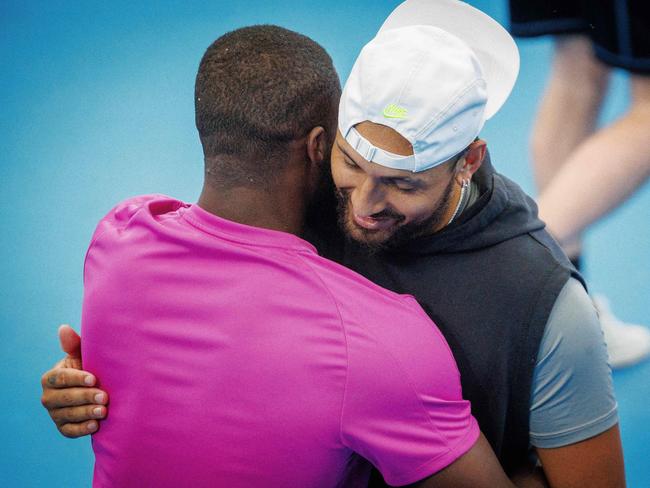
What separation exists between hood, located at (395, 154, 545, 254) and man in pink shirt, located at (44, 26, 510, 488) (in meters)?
0.13

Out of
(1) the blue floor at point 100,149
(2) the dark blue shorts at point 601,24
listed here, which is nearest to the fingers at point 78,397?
(1) the blue floor at point 100,149

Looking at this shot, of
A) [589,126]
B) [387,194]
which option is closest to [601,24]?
[589,126]

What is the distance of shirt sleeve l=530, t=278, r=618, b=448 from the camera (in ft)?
3.86

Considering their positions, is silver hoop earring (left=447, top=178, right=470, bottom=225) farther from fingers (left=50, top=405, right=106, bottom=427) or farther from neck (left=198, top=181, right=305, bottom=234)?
fingers (left=50, top=405, right=106, bottom=427)

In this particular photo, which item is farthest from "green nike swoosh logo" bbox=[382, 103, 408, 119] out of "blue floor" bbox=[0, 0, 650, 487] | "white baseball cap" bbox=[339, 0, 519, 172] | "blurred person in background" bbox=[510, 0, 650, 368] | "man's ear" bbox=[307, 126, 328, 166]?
"blue floor" bbox=[0, 0, 650, 487]

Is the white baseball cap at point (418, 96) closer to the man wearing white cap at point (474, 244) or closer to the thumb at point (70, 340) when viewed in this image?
the man wearing white cap at point (474, 244)

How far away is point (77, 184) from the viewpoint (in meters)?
2.86

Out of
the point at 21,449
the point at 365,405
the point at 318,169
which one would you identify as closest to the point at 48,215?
the point at 21,449

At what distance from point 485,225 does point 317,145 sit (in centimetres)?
29

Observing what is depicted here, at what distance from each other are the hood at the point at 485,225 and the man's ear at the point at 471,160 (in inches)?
1.7

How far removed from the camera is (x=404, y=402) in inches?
41.9

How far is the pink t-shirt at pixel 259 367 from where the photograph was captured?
3.44 ft

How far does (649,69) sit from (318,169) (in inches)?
54.7

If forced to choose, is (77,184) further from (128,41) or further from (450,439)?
(450,439)
